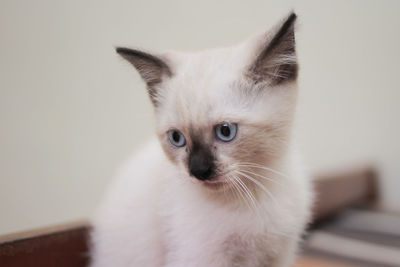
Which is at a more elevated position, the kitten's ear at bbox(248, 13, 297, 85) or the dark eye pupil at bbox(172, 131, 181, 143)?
the kitten's ear at bbox(248, 13, 297, 85)

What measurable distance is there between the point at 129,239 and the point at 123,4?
82 centimetres

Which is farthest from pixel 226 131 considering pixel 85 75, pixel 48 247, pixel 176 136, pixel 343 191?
pixel 343 191

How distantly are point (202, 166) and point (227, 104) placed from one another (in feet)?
0.47

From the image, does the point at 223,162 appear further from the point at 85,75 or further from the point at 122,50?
the point at 85,75

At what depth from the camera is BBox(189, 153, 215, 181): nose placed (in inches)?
30.7

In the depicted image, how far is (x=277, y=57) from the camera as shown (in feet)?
2.74

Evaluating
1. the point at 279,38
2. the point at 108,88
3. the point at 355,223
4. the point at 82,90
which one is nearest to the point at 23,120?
the point at 82,90

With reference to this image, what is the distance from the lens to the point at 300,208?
98 cm

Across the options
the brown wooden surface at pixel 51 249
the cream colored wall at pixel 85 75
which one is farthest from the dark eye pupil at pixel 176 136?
the brown wooden surface at pixel 51 249

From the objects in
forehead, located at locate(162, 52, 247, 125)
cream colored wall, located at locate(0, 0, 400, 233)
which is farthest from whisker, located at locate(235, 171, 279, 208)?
cream colored wall, located at locate(0, 0, 400, 233)

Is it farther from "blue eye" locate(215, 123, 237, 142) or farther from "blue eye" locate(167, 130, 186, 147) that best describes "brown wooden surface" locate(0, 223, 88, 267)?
"blue eye" locate(215, 123, 237, 142)

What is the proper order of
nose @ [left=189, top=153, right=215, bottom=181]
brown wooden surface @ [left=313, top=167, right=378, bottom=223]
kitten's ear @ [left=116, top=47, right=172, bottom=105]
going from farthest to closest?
brown wooden surface @ [left=313, top=167, right=378, bottom=223], kitten's ear @ [left=116, top=47, right=172, bottom=105], nose @ [left=189, top=153, right=215, bottom=181]

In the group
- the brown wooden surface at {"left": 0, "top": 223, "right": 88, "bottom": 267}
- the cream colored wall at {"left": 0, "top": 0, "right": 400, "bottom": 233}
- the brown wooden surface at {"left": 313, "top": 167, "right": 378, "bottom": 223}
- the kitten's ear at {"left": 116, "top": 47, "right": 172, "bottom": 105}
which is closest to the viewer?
the kitten's ear at {"left": 116, "top": 47, "right": 172, "bottom": 105}

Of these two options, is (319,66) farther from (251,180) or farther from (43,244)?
(43,244)
